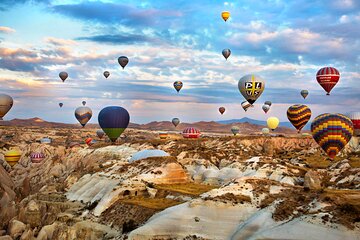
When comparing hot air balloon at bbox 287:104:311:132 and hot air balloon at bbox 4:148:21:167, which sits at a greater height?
hot air balloon at bbox 287:104:311:132

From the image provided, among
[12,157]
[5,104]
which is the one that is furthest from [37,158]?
[5,104]

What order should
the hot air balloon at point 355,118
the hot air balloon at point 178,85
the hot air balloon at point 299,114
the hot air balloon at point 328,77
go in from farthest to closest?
the hot air balloon at point 178,85
the hot air balloon at point 355,118
the hot air balloon at point 299,114
the hot air balloon at point 328,77

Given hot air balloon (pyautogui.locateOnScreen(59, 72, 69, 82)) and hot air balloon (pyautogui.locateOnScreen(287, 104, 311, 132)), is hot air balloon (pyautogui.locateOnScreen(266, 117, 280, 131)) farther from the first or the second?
hot air balloon (pyautogui.locateOnScreen(59, 72, 69, 82))

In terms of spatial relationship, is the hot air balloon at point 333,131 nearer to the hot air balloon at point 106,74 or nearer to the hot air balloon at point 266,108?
the hot air balloon at point 106,74

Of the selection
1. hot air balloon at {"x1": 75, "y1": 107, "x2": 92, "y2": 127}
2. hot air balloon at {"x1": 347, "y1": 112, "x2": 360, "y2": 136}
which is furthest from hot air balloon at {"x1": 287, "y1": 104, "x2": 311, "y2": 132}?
hot air balloon at {"x1": 75, "y1": 107, "x2": 92, "y2": 127}

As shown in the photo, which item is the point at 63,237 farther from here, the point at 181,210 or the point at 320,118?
the point at 320,118

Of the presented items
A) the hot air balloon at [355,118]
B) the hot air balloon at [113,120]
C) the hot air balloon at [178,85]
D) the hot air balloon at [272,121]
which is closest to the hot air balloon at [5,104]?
the hot air balloon at [113,120]
